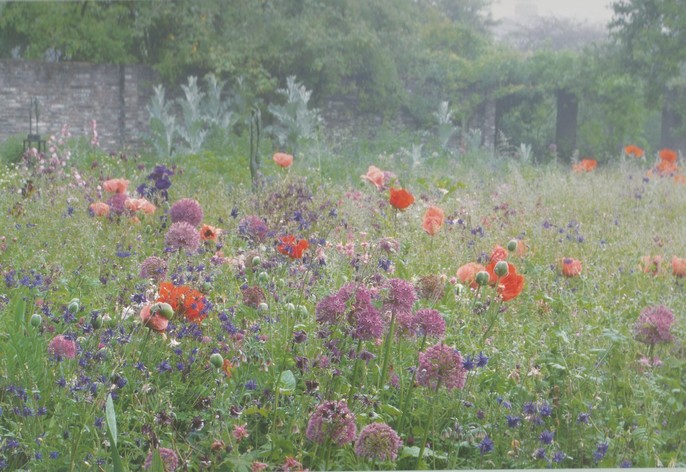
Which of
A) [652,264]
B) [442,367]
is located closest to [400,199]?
[652,264]

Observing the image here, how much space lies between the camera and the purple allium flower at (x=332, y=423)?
141 centimetres

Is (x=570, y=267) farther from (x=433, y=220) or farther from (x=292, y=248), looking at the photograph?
(x=292, y=248)

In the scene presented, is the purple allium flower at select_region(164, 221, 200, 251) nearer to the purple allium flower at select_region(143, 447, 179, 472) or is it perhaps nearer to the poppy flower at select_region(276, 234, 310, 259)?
the poppy flower at select_region(276, 234, 310, 259)

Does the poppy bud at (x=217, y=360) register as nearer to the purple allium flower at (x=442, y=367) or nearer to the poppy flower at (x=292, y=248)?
the purple allium flower at (x=442, y=367)

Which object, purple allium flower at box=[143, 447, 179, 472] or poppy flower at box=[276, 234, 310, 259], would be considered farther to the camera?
poppy flower at box=[276, 234, 310, 259]

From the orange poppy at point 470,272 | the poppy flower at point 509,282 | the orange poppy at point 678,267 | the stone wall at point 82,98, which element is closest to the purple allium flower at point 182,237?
the orange poppy at point 470,272

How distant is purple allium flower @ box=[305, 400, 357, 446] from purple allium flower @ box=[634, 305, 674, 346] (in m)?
1.00

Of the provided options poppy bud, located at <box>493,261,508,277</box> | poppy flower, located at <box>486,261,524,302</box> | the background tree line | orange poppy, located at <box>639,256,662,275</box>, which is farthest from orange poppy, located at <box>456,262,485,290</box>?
the background tree line

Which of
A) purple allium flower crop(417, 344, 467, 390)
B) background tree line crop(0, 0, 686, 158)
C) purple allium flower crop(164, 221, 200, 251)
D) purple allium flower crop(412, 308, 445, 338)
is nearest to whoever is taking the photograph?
purple allium flower crop(417, 344, 467, 390)

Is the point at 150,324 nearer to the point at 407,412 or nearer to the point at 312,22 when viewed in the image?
the point at 407,412

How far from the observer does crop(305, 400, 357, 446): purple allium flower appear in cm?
141

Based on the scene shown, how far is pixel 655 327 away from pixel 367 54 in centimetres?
1092

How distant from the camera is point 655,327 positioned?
2.06 metres

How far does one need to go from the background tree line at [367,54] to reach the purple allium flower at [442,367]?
8.94 m
